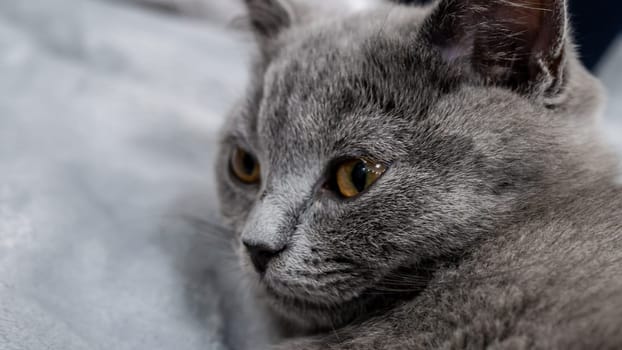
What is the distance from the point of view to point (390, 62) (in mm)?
972

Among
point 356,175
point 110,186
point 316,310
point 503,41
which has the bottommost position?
point 110,186

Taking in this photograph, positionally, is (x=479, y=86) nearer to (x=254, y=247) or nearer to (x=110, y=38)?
(x=254, y=247)

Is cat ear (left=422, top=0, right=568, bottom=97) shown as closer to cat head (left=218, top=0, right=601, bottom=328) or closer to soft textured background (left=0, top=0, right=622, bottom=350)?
cat head (left=218, top=0, right=601, bottom=328)

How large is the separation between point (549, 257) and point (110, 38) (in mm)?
1564

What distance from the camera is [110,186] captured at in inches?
50.8

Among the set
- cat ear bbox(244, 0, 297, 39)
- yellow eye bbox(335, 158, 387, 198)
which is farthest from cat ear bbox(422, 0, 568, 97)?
cat ear bbox(244, 0, 297, 39)

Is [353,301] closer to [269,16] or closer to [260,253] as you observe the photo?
[260,253]

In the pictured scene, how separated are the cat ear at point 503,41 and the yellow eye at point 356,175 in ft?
0.69

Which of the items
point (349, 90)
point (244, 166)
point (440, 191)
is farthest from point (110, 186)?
point (440, 191)

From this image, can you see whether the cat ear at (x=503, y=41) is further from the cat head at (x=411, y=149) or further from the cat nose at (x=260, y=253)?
the cat nose at (x=260, y=253)

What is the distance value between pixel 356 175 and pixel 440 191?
135 millimetres

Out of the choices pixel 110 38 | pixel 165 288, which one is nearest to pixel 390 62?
pixel 165 288

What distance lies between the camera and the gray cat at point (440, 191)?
2.70ft

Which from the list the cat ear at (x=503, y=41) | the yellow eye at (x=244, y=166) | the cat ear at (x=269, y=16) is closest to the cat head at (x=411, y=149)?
the cat ear at (x=503, y=41)
